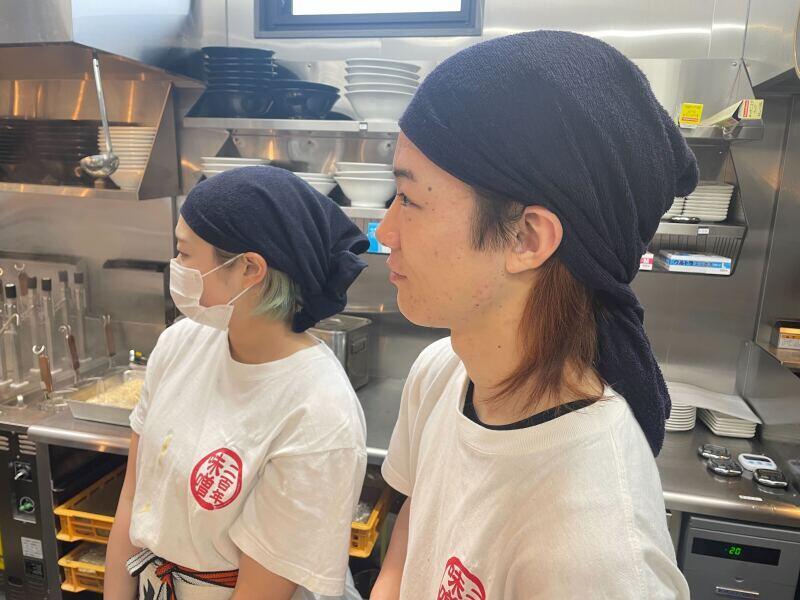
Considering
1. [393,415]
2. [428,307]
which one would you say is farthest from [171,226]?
[428,307]

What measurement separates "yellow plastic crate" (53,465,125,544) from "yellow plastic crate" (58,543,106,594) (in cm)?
7

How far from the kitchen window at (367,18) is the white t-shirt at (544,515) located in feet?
5.79

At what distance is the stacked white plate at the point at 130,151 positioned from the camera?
2.20 m

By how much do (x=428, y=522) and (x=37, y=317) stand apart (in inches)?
82.6

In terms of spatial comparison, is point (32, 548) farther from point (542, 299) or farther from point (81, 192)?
point (542, 299)

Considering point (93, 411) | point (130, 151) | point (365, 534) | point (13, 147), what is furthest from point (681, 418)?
point (13, 147)

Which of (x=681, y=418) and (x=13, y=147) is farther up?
(x=13, y=147)

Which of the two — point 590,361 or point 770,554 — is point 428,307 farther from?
point 770,554

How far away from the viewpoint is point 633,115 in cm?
65

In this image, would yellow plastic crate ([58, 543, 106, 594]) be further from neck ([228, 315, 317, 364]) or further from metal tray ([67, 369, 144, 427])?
neck ([228, 315, 317, 364])

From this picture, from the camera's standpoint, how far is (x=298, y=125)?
6.32 feet

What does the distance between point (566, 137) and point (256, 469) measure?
88 cm

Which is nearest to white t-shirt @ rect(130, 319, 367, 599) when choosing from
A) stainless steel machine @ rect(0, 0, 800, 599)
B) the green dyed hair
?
the green dyed hair

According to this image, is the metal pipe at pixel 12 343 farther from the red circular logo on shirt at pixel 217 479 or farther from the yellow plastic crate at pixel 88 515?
the red circular logo on shirt at pixel 217 479
